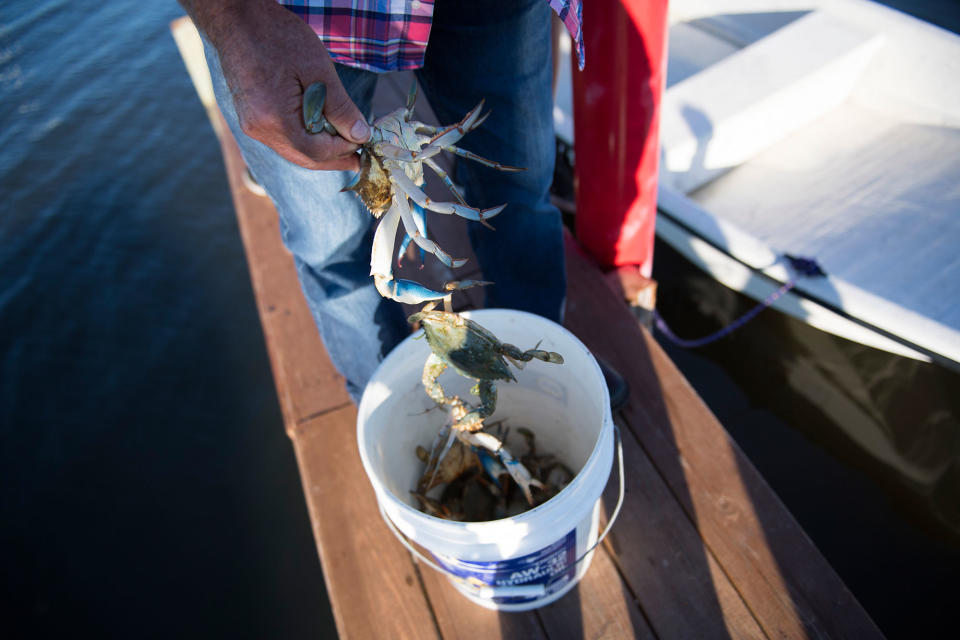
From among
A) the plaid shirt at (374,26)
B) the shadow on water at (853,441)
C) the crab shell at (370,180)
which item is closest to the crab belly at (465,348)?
the crab shell at (370,180)

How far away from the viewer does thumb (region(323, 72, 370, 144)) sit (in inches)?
37.2

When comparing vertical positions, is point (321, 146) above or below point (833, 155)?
above

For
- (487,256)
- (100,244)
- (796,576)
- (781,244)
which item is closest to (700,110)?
(781,244)

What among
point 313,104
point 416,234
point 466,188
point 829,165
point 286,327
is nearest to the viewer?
point 313,104

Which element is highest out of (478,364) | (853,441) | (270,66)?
(270,66)

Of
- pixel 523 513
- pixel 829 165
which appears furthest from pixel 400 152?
pixel 829 165

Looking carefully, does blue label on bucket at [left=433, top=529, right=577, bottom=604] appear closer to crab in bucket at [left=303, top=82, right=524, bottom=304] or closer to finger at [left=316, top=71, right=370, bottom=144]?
crab in bucket at [left=303, top=82, right=524, bottom=304]

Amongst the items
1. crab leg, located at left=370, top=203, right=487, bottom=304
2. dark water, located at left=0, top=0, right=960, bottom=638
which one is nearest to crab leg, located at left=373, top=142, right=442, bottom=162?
crab leg, located at left=370, top=203, right=487, bottom=304

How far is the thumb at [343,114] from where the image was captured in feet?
3.10

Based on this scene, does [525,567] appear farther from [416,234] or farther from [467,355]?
[416,234]

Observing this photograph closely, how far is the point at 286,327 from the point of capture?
7.38 feet

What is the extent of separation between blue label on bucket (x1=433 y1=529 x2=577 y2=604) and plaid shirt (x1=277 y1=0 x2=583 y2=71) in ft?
3.54

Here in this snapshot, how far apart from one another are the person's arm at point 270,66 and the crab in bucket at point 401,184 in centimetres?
3

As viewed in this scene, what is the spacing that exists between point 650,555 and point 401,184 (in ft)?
3.89
